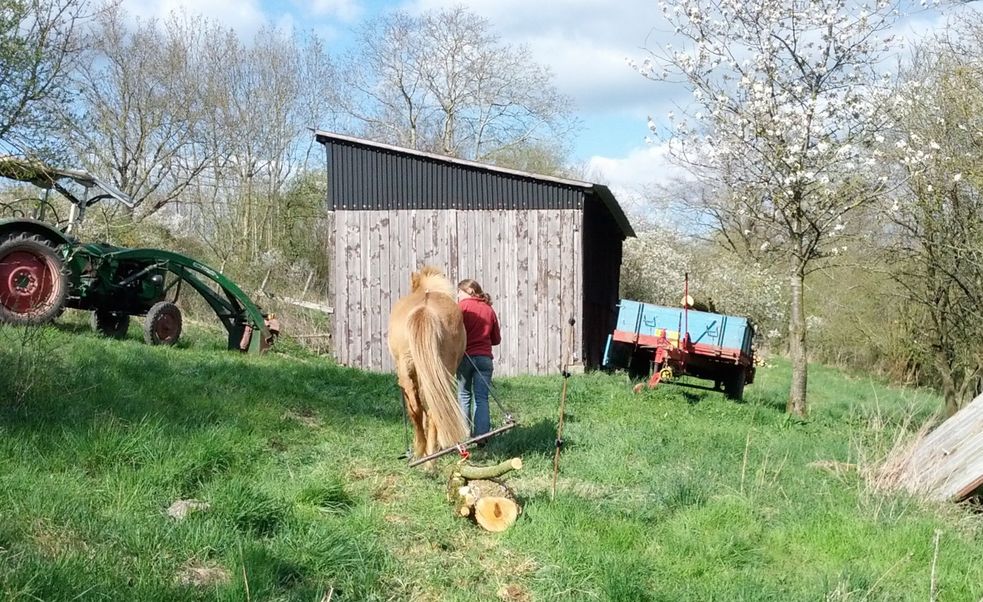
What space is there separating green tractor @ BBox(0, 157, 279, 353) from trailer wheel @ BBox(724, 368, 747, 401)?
294 inches

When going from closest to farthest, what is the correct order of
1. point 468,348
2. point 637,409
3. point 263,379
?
point 468,348 → point 263,379 → point 637,409

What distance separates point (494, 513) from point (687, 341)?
7.78 meters

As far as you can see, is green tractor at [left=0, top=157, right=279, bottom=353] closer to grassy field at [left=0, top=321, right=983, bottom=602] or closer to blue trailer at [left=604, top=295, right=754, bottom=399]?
grassy field at [left=0, top=321, right=983, bottom=602]

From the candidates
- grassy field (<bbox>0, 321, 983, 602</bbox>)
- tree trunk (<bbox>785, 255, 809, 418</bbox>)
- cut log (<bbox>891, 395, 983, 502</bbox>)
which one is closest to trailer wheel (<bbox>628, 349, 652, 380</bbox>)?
tree trunk (<bbox>785, 255, 809, 418</bbox>)

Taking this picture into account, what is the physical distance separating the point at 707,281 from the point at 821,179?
56.9 feet

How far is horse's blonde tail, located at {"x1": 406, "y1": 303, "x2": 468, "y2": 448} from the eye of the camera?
6.72 meters

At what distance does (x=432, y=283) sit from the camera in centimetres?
784

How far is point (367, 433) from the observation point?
8344mm

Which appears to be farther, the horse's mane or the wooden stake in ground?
the horse's mane

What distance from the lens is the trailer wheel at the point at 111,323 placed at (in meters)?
11.7

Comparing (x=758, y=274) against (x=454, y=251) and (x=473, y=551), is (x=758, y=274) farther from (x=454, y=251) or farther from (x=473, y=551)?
(x=473, y=551)

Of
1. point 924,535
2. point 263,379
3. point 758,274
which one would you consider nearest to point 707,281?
point 758,274

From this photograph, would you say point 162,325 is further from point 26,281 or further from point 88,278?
point 26,281

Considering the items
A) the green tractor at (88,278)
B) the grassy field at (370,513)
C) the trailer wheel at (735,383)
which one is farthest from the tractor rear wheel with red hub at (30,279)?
the trailer wheel at (735,383)
